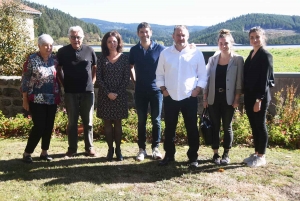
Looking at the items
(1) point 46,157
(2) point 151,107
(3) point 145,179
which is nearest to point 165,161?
(3) point 145,179

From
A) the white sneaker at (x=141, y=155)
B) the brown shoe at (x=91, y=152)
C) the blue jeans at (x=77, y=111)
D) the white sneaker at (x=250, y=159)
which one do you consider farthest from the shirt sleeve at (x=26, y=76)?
the white sneaker at (x=250, y=159)

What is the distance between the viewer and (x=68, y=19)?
75.4 metres

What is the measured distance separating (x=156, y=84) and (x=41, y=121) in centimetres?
164

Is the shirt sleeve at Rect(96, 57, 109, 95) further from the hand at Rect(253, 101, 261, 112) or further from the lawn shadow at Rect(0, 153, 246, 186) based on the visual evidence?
the hand at Rect(253, 101, 261, 112)

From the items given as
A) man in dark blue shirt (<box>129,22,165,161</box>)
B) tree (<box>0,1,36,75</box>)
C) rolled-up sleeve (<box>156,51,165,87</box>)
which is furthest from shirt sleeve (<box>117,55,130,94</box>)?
tree (<box>0,1,36,75</box>)

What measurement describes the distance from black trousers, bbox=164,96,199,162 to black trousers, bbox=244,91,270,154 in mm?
681

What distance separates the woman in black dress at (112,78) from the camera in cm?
477

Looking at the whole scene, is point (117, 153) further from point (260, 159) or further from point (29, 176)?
point (260, 159)

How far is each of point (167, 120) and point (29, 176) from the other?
1894mm

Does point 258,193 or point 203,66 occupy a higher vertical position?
point 203,66

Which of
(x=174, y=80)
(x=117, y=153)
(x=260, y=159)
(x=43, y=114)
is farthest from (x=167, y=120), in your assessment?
(x=43, y=114)

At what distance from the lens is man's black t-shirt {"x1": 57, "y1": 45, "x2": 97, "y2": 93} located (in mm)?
4789

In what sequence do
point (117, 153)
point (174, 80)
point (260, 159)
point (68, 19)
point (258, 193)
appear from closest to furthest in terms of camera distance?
point (258, 193)
point (174, 80)
point (260, 159)
point (117, 153)
point (68, 19)

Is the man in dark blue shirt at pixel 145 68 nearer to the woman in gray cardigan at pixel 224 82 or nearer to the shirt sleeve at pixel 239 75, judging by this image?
the woman in gray cardigan at pixel 224 82
